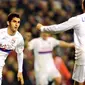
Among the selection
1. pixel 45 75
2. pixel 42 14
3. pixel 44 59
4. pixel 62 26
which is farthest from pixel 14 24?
pixel 42 14

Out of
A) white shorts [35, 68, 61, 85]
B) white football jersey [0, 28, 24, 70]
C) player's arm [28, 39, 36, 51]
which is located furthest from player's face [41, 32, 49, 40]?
white football jersey [0, 28, 24, 70]

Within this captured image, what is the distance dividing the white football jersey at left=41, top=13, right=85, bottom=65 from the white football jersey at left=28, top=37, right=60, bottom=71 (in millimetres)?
3278

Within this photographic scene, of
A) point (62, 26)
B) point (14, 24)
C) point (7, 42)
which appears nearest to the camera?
point (62, 26)

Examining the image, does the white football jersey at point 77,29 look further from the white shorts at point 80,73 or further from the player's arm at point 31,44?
the player's arm at point 31,44

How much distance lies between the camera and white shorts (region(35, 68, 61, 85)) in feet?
29.2

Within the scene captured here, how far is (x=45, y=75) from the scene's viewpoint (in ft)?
29.5

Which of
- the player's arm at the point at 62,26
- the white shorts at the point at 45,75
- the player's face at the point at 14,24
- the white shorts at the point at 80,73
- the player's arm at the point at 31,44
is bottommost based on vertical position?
the white shorts at the point at 45,75

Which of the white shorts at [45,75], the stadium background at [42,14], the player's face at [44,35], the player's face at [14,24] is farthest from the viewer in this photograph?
the stadium background at [42,14]

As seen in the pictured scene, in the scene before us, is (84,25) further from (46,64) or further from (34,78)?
(34,78)

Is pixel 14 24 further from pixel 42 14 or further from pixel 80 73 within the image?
pixel 42 14

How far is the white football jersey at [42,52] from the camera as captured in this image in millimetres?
8945

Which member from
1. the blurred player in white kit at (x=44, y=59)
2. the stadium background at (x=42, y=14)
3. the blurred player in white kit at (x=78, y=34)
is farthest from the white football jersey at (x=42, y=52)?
the blurred player in white kit at (x=78, y=34)

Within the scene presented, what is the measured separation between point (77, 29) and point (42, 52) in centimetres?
348

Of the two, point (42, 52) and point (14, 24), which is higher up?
point (14, 24)
